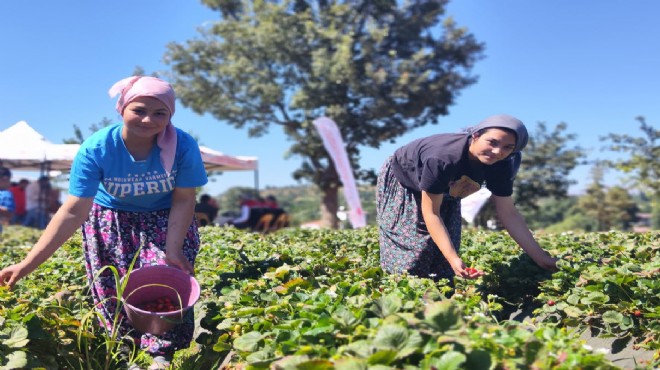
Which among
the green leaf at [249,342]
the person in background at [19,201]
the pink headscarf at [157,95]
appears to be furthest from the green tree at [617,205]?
the green leaf at [249,342]

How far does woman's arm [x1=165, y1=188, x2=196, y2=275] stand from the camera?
277cm

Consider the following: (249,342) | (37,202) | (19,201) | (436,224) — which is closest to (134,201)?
(249,342)

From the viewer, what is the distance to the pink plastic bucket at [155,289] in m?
2.48

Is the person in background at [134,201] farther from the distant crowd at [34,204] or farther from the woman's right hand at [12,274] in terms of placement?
the distant crowd at [34,204]

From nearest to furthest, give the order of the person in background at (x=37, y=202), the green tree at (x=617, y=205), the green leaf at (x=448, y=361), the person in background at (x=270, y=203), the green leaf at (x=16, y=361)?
the green leaf at (x=448, y=361) < the green leaf at (x=16, y=361) < the person in background at (x=37, y=202) < the person in background at (x=270, y=203) < the green tree at (x=617, y=205)

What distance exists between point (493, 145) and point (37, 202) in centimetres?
1353

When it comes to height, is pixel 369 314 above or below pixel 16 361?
above

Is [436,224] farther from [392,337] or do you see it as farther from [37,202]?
[37,202]

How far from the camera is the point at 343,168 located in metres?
15.8

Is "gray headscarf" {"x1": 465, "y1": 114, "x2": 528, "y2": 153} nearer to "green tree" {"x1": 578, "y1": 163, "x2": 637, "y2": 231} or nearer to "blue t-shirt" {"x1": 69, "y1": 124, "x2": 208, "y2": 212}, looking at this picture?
"blue t-shirt" {"x1": 69, "y1": 124, "x2": 208, "y2": 212}

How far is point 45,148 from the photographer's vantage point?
1129 cm

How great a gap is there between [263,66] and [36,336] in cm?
2032

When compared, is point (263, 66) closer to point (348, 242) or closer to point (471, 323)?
point (348, 242)

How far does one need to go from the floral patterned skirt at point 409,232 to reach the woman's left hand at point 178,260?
118cm
